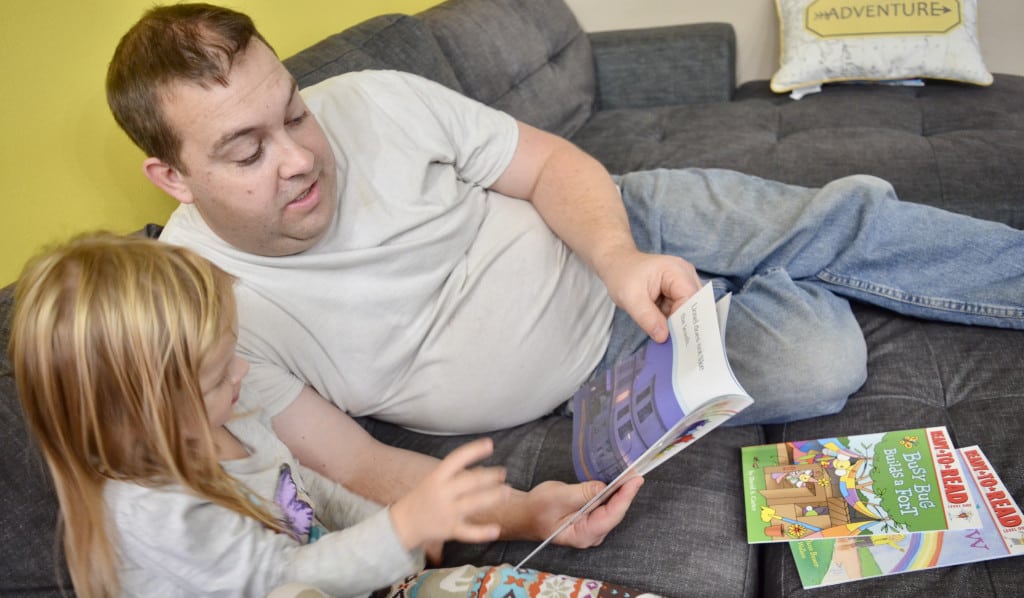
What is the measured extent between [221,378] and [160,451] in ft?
0.39

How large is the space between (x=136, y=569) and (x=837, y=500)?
3.21 feet

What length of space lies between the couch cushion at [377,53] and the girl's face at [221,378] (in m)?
0.97

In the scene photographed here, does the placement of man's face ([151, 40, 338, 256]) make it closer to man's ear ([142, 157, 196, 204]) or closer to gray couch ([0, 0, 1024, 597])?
man's ear ([142, 157, 196, 204])

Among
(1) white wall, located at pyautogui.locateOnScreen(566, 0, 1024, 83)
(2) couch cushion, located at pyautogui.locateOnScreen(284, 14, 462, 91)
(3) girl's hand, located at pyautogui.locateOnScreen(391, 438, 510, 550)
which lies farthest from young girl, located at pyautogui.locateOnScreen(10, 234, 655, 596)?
(1) white wall, located at pyautogui.locateOnScreen(566, 0, 1024, 83)

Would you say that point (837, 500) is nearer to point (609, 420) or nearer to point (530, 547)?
point (609, 420)

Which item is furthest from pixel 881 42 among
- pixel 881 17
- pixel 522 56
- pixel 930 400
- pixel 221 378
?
pixel 221 378

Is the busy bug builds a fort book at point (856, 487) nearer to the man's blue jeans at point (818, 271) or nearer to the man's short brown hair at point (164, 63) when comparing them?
the man's blue jeans at point (818, 271)

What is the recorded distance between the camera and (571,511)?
1.23 metres

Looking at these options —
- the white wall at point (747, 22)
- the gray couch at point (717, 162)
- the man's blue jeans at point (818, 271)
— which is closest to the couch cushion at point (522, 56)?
the gray couch at point (717, 162)

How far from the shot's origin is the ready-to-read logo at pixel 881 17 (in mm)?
2494

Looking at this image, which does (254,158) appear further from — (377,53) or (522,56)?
(522,56)

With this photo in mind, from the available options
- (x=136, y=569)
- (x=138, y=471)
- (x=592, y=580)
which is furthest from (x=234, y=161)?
(x=592, y=580)

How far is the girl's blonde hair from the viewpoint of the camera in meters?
0.89

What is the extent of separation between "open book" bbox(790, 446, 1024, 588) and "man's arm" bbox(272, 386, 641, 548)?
0.31 meters
